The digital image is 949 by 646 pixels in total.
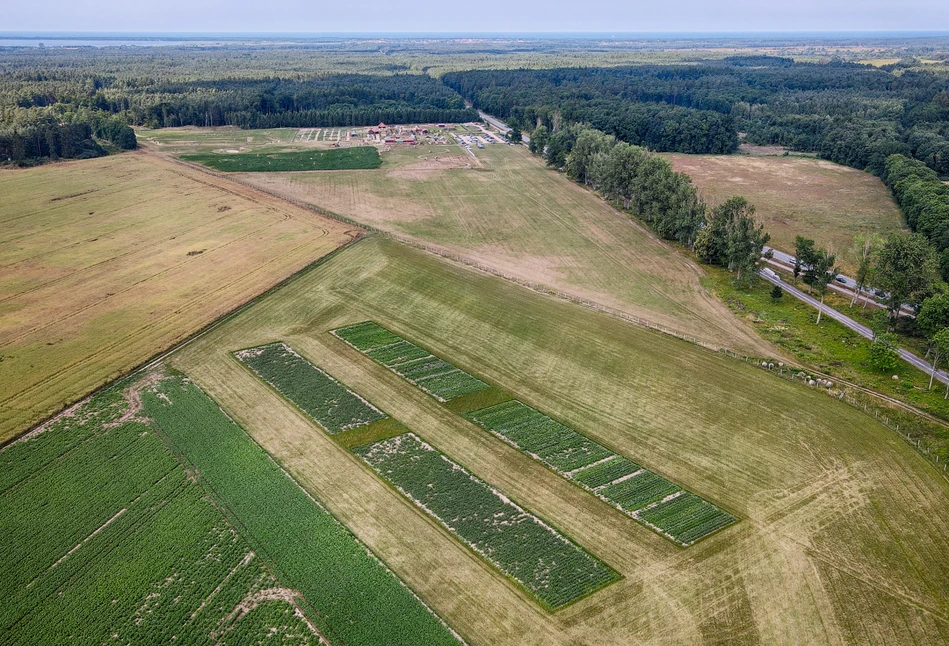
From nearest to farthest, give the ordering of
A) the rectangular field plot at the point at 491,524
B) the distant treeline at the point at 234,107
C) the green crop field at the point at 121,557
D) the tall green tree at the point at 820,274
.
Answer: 1. the green crop field at the point at 121,557
2. the rectangular field plot at the point at 491,524
3. the tall green tree at the point at 820,274
4. the distant treeline at the point at 234,107

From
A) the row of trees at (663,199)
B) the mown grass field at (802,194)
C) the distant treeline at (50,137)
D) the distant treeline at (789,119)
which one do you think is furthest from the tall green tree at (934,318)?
the distant treeline at (50,137)

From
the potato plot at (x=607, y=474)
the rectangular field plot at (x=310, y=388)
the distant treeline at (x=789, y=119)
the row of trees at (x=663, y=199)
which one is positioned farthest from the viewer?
the distant treeline at (x=789, y=119)

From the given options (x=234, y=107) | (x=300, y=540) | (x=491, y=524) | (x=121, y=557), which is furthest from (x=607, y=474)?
(x=234, y=107)

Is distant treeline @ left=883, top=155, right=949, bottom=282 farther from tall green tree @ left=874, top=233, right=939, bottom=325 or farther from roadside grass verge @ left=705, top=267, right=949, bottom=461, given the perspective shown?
roadside grass verge @ left=705, top=267, right=949, bottom=461

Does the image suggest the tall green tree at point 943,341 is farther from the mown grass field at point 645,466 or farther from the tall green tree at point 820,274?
the tall green tree at point 820,274

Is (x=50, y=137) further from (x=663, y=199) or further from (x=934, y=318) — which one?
(x=934, y=318)

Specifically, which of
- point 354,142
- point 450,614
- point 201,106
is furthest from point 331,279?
point 201,106

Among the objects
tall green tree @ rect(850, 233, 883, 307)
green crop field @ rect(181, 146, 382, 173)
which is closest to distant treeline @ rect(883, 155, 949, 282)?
tall green tree @ rect(850, 233, 883, 307)
